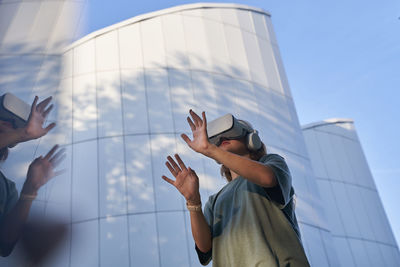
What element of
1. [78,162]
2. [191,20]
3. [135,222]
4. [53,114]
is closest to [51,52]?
[53,114]

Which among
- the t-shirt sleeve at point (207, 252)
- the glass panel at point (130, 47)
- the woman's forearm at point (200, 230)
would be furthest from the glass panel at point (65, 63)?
the glass panel at point (130, 47)

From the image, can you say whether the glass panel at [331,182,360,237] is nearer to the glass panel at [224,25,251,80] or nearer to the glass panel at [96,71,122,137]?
the glass panel at [224,25,251,80]

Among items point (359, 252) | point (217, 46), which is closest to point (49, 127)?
point (217, 46)

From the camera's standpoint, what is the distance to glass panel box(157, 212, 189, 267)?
4711mm

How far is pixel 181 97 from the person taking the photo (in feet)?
19.0

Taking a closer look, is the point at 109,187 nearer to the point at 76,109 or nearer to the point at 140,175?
the point at 140,175

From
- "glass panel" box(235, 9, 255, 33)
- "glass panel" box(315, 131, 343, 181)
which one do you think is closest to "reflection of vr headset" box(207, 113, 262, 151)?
"glass panel" box(235, 9, 255, 33)

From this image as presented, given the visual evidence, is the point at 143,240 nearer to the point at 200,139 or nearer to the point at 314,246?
the point at 314,246

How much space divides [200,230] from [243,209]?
0.17 metres

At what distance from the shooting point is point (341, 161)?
9.69 metres

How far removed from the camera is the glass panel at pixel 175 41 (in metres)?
6.09

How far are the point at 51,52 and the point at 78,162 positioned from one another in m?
4.90

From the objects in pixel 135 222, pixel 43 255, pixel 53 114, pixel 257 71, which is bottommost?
pixel 43 255

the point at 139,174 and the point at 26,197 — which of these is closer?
the point at 26,197
